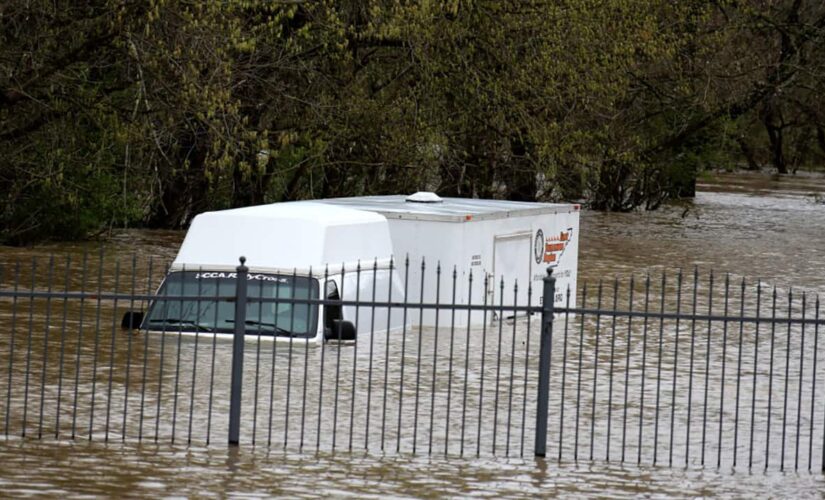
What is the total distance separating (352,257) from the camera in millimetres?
18719

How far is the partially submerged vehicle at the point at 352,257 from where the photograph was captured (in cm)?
1725

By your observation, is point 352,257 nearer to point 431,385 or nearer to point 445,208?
point 431,385

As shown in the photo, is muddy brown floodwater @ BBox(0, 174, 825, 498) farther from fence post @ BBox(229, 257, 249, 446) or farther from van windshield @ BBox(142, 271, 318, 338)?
van windshield @ BBox(142, 271, 318, 338)

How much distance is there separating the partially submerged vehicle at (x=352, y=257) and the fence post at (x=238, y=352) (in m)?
2.66

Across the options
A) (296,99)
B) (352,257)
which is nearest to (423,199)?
(352,257)

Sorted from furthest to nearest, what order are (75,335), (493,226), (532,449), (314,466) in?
(493,226) < (75,335) < (532,449) < (314,466)

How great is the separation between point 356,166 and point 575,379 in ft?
60.2

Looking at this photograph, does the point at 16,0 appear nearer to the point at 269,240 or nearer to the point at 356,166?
the point at 269,240

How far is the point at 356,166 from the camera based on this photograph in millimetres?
35719

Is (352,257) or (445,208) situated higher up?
(445,208)

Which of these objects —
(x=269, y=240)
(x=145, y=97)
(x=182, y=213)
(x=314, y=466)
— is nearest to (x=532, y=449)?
Result: (x=314, y=466)

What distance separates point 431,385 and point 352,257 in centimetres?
221

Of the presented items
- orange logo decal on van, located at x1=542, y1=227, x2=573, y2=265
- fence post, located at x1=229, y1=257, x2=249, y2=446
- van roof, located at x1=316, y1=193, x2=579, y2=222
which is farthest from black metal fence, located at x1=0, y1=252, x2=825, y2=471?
orange logo decal on van, located at x1=542, y1=227, x2=573, y2=265

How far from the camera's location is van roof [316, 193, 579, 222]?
67.8 feet
